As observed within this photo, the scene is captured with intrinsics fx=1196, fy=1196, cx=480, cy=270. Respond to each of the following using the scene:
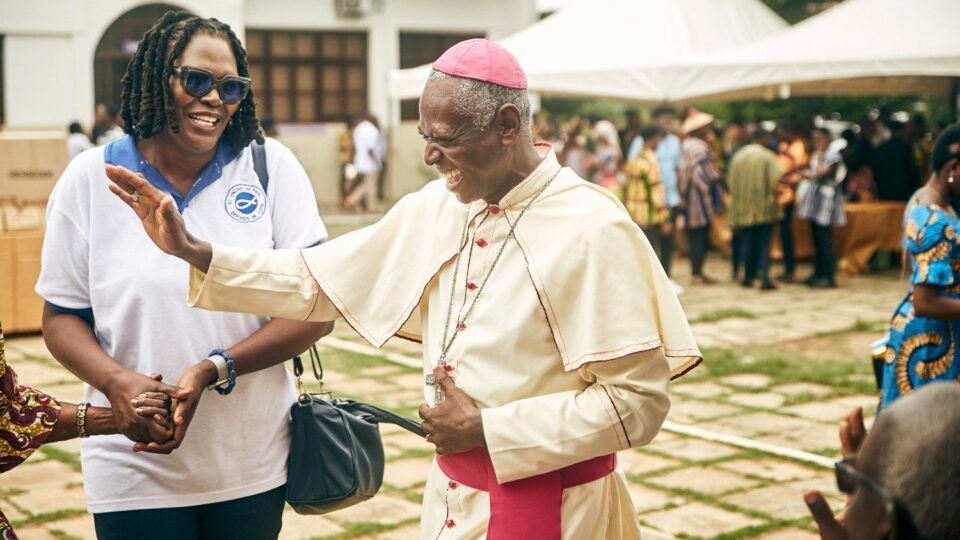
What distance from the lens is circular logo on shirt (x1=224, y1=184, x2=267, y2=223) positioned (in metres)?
3.00

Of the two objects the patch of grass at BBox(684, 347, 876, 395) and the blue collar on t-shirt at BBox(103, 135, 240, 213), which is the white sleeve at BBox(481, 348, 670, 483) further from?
the patch of grass at BBox(684, 347, 876, 395)

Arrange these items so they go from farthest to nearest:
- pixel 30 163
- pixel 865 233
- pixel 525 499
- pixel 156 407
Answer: pixel 865 233 < pixel 30 163 < pixel 156 407 < pixel 525 499

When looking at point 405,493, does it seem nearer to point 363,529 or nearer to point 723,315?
point 363,529

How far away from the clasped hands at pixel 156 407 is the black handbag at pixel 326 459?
37 centimetres

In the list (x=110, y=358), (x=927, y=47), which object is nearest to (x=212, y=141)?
(x=110, y=358)

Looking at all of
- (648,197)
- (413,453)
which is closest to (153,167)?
(413,453)

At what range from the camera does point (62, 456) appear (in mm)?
6613

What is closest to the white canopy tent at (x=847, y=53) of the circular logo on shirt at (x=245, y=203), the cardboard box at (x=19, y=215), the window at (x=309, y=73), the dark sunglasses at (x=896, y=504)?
the cardboard box at (x=19, y=215)

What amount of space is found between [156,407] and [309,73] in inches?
886

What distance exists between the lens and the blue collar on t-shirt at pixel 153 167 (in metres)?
2.97

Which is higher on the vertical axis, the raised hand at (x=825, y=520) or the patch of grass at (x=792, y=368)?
the raised hand at (x=825, y=520)

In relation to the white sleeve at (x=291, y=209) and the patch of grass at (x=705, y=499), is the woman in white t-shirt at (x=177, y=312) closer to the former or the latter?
the white sleeve at (x=291, y=209)

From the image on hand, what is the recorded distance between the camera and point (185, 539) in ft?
9.64

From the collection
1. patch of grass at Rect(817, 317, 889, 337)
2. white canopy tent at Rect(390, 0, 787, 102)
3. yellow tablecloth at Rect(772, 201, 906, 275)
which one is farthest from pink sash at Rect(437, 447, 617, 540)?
yellow tablecloth at Rect(772, 201, 906, 275)
